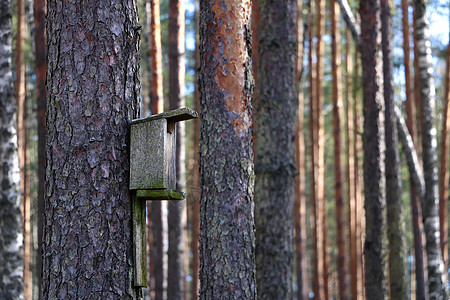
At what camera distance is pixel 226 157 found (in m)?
4.13

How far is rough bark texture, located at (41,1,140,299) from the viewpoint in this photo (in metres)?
2.56

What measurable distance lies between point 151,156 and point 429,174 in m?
8.09

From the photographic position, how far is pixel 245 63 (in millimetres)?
4207

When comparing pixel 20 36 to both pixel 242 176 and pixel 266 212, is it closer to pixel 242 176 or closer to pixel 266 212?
pixel 266 212

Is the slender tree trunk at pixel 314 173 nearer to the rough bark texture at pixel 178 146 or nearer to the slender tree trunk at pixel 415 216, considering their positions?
the slender tree trunk at pixel 415 216

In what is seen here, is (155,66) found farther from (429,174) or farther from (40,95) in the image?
(429,174)

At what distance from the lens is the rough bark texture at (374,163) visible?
23.6 ft

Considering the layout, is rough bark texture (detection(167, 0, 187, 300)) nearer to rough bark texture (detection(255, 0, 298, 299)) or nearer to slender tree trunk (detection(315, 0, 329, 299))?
rough bark texture (detection(255, 0, 298, 299))

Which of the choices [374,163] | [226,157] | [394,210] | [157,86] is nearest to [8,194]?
[157,86]

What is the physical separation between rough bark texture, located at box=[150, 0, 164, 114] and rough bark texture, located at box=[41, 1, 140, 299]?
6.21 metres

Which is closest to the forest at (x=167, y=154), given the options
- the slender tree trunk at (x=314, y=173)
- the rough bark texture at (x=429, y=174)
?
the rough bark texture at (x=429, y=174)

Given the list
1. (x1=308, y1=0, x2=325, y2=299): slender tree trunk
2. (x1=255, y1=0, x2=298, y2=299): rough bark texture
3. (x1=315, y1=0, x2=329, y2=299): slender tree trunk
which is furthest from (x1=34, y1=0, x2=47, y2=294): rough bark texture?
(x1=315, y1=0, x2=329, y2=299): slender tree trunk

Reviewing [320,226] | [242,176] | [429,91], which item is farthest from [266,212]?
[320,226]

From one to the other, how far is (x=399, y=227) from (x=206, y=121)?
180 inches
